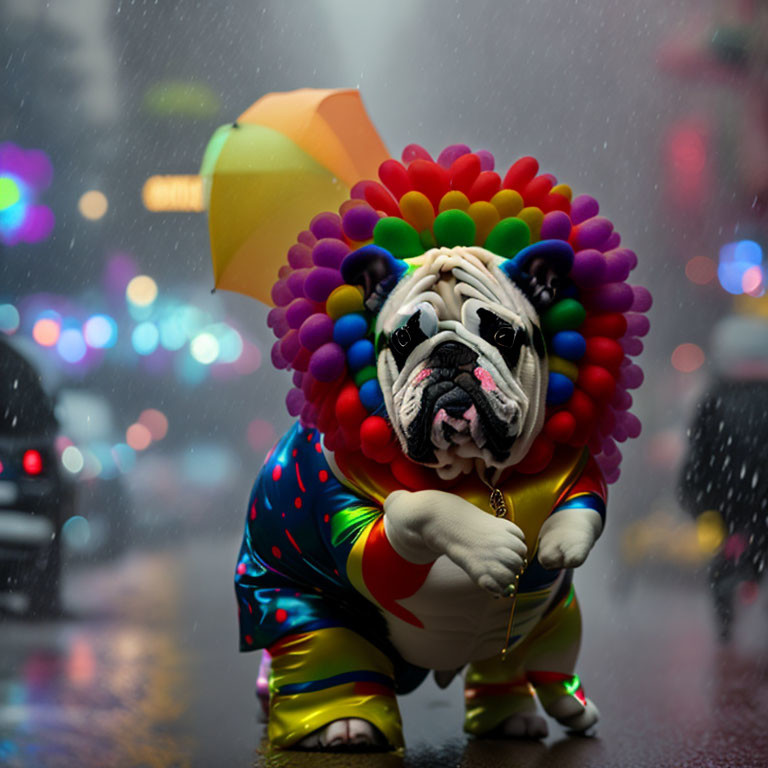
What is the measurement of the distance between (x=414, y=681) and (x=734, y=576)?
1.43 meters

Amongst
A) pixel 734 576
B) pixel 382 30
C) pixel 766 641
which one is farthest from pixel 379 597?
pixel 382 30

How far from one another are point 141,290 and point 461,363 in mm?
1967

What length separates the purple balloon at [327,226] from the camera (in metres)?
1.34

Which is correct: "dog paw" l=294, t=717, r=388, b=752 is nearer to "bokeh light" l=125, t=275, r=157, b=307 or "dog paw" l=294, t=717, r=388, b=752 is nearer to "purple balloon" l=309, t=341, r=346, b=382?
"purple balloon" l=309, t=341, r=346, b=382

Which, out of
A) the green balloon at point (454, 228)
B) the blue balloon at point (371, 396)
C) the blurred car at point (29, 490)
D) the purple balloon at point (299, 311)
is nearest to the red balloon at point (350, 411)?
the blue balloon at point (371, 396)

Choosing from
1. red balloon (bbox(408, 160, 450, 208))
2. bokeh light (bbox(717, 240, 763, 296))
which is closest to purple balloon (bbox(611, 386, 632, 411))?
red balloon (bbox(408, 160, 450, 208))

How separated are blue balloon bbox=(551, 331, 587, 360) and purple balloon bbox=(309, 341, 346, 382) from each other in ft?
0.82

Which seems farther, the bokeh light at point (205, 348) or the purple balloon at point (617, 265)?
the bokeh light at point (205, 348)

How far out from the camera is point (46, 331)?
292 centimetres

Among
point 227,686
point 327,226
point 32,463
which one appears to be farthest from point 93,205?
point 327,226

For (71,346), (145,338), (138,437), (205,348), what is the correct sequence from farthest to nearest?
(205,348) → (145,338) → (138,437) → (71,346)

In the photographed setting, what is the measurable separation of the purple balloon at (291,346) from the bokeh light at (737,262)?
1.89 meters

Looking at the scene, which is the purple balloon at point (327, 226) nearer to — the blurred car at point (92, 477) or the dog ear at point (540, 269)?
the dog ear at point (540, 269)

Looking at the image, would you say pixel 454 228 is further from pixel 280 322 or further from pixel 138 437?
pixel 138 437
